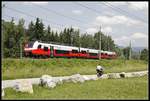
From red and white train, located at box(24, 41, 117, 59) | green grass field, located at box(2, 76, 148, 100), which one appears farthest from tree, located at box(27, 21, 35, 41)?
green grass field, located at box(2, 76, 148, 100)

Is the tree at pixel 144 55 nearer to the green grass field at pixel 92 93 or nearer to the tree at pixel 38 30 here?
the tree at pixel 38 30

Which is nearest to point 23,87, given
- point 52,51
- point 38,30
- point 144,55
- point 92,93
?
point 92,93

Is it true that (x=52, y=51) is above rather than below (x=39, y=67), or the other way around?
above

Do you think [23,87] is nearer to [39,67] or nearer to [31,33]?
[39,67]

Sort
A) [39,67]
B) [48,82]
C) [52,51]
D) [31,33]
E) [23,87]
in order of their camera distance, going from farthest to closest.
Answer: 1. [31,33]
2. [52,51]
3. [39,67]
4. [48,82]
5. [23,87]

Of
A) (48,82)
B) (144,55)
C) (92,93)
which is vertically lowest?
(144,55)

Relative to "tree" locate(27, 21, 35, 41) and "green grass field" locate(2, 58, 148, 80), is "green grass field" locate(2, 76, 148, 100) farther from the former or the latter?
"tree" locate(27, 21, 35, 41)

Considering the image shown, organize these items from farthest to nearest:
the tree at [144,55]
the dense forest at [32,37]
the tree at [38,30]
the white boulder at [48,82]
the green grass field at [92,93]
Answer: the tree at [144,55], the tree at [38,30], the dense forest at [32,37], the white boulder at [48,82], the green grass field at [92,93]

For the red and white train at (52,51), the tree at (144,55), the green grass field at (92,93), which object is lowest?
the tree at (144,55)

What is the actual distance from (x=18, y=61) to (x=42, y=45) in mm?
20400

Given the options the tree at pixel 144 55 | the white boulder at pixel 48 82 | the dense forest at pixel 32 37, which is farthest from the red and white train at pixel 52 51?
the tree at pixel 144 55

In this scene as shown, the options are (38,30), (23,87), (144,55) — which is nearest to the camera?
(23,87)

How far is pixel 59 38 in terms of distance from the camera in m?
146

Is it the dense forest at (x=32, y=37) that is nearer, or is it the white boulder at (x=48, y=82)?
the white boulder at (x=48, y=82)
